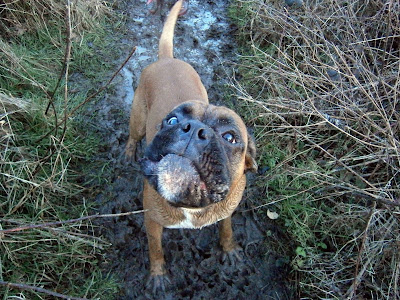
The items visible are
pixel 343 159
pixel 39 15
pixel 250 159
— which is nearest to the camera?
pixel 250 159

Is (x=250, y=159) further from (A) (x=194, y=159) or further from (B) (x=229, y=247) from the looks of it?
(B) (x=229, y=247)

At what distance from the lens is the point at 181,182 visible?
76.4 inches

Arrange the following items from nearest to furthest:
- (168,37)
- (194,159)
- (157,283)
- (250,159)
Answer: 1. (194,159)
2. (250,159)
3. (157,283)
4. (168,37)

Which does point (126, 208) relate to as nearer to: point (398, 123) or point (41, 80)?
point (41, 80)

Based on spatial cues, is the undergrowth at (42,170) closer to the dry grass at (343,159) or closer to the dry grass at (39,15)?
the dry grass at (39,15)

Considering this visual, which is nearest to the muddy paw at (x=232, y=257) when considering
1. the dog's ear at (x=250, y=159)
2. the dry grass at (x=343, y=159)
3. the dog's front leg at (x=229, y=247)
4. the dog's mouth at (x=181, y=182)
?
the dog's front leg at (x=229, y=247)

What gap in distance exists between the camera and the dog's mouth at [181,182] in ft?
6.27

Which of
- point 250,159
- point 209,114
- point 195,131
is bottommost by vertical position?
point 250,159

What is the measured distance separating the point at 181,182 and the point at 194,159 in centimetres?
17

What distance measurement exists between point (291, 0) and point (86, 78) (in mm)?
3119

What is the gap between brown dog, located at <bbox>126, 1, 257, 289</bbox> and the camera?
1.94 meters

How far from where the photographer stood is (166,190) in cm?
202

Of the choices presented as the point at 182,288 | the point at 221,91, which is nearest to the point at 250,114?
the point at 221,91

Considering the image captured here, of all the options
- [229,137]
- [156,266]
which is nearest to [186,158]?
[229,137]
